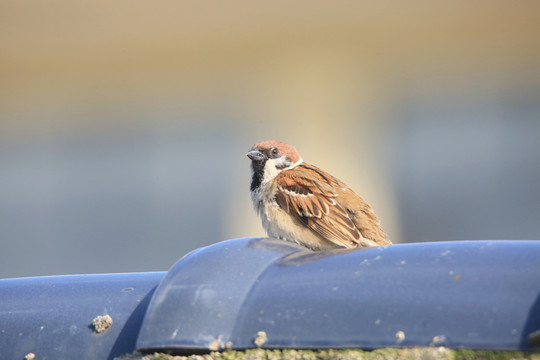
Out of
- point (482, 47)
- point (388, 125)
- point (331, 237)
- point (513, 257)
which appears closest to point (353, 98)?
point (388, 125)

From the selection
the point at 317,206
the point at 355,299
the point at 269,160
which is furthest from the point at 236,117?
the point at 355,299

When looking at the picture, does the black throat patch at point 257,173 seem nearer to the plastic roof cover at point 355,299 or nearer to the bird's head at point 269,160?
the bird's head at point 269,160

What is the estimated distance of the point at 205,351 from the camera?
1.00 meters

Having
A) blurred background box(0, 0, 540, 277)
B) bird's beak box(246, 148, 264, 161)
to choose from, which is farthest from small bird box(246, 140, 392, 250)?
blurred background box(0, 0, 540, 277)

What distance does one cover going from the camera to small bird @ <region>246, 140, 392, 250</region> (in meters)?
2.74

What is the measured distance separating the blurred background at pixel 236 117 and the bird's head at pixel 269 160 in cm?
213

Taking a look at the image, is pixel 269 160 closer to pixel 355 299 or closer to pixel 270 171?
pixel 270 171

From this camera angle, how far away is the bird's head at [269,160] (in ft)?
9.70

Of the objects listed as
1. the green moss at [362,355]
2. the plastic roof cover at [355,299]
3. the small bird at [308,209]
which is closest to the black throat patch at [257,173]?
the small bird at [308,209]

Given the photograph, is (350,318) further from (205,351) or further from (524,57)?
(524,57)

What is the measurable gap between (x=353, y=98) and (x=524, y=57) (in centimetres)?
107

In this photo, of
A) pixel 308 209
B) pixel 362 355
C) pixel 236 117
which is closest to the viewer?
pixel 362 355

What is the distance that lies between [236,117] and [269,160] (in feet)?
8.35

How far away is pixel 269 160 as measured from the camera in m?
3.01
